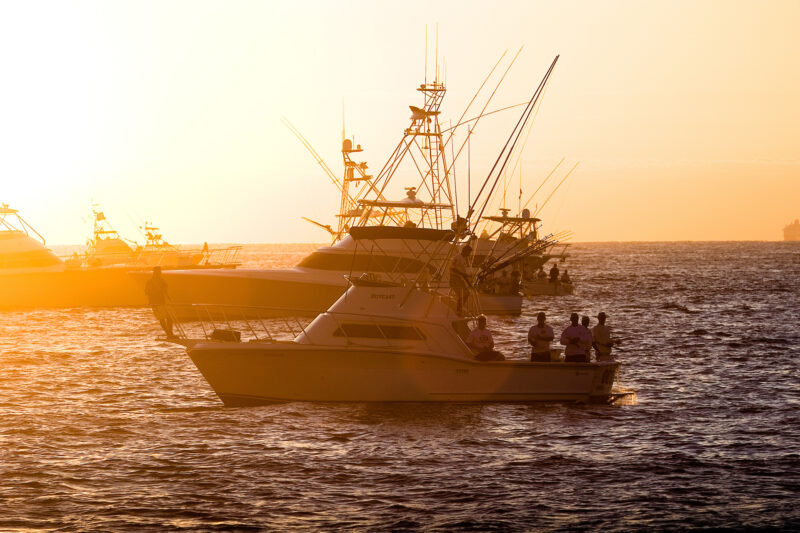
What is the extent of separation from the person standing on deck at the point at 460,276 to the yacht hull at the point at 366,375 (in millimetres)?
1970

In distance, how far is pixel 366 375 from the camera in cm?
2080

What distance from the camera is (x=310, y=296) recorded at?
149 feet

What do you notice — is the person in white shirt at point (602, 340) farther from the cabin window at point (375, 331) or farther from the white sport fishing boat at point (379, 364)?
the cabin window at point (375, 331)

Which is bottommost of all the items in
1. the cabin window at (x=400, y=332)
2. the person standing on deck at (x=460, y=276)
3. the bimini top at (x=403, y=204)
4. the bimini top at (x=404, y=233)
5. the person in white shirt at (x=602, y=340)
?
the person in white shirt at (x=602, y=340)

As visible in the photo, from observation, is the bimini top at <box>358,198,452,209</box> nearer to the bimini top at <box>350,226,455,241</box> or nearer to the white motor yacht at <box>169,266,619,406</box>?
the bimini top at <box>350,226,455,241</box>

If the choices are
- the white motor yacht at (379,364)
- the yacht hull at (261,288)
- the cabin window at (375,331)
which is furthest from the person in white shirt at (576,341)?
the yacht hull at (261,288)

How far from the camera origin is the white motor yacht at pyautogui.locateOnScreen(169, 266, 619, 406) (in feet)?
68.0

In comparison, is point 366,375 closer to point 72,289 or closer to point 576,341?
point 576,341

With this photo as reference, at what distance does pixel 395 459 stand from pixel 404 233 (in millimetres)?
6806

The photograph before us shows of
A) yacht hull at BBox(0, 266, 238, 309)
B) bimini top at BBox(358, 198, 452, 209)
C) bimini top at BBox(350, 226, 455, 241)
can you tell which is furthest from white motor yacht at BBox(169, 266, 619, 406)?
yacht hull at BBox(0, 266, 238, 309)

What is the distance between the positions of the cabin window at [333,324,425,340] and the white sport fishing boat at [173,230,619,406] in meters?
0.02

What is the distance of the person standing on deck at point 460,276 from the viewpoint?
2223 cm

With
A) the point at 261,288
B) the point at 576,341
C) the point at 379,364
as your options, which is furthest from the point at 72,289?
the point at 576,341

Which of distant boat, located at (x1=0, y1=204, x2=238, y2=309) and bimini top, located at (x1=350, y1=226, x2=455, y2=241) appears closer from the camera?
bimini top, located at (x1=350, y1=226, x2=455, y2=241)
